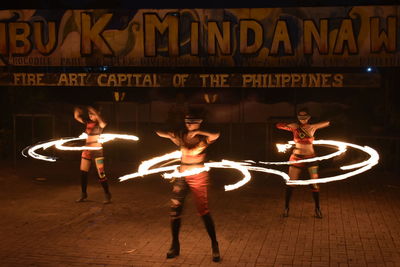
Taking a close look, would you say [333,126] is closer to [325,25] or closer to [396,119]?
[396,119]

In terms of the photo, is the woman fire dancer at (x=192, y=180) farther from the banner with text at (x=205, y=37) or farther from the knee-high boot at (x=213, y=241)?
the banner with text at (x=205, y=37)

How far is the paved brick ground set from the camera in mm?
7855

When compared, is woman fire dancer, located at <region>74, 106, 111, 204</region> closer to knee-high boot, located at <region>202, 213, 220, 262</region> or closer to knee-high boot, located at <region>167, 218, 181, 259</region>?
knee-high boot, located at <region>167, 218, 181, 259</region>

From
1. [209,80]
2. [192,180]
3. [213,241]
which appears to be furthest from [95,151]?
[209,80]

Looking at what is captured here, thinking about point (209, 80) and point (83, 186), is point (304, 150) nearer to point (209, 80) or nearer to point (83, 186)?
point (83, 186)

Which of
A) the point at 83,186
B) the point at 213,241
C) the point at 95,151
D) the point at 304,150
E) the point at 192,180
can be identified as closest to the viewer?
the point at 213,241

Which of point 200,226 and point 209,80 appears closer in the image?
point 200,226

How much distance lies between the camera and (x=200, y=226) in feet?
31.6

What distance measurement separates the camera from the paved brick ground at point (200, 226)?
7855mm

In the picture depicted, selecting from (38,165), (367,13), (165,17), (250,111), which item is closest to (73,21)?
(165,17)

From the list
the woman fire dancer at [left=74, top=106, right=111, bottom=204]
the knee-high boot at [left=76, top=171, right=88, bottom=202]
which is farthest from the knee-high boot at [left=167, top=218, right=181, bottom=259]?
the knee-high boot at [left=76, top=171, right=88, bottom=202]

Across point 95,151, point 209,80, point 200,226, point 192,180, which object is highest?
point 209,80

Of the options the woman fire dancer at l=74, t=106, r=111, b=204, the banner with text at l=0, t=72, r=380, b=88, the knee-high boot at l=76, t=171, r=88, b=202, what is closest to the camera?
the woman fire dancer at l=74, t=106, r=111, b=204

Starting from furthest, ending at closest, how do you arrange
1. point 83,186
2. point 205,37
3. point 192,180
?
point 205,37 → point 83,186 → point 192,180
